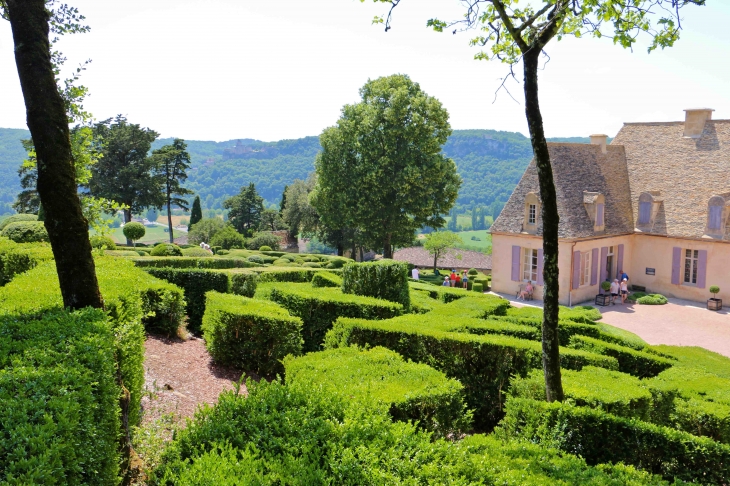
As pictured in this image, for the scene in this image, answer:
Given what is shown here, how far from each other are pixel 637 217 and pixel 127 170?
41818 millimetres

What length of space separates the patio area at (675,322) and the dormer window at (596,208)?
3862 mm

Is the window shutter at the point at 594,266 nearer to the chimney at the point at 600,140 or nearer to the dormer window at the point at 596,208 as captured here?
the dormer window at the point at 596,208

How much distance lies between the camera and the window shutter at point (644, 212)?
90.7 ft

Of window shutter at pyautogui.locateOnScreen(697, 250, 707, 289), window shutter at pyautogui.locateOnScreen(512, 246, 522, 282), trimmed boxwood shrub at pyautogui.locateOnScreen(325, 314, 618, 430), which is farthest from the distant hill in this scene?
trimmed boxwood shrub at pyautogui.locateOnScreen(325, 314, 618, 430)

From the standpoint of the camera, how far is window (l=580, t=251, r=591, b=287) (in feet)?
85.6

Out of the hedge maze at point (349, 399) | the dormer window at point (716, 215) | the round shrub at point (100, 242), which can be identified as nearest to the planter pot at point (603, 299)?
the dormer window at point (716, 215)

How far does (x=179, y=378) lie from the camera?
9.06 metres

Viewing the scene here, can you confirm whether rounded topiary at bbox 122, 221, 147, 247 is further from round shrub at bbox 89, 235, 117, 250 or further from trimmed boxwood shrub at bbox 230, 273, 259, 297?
trimmed boxwood shrub at bbox 230, 273, 259, 297

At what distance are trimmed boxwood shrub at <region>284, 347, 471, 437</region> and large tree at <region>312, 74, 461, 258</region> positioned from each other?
2536 cm

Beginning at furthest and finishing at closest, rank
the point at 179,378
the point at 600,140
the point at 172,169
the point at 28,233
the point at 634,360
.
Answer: the point at 172,169 → the point at 600,140 → the point at 28,233 → the point at 634,360 → the point at 179,378

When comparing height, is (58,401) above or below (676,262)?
above

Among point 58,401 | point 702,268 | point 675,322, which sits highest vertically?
point 58,401

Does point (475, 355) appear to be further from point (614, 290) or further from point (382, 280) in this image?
point (614, 290)

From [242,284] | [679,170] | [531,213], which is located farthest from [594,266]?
[242,284]
